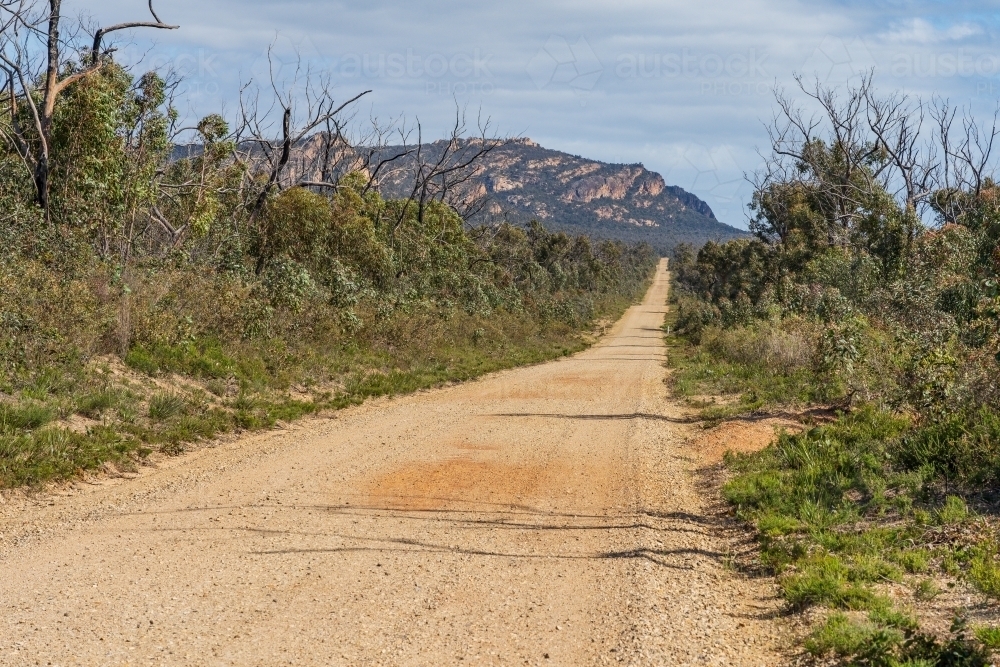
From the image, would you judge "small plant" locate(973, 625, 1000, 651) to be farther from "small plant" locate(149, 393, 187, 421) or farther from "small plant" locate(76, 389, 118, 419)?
"small plant" locate(149, 393, 187, 421)

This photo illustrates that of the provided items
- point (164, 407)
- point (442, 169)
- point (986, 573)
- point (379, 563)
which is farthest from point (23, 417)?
point (442, 169)

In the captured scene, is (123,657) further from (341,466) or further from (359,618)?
(341,466)

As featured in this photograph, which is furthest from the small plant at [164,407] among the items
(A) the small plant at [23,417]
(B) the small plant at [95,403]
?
(A) the small plant at [23,417]

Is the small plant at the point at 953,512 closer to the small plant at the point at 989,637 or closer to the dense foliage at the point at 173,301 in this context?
the small plant at the point at 989,637

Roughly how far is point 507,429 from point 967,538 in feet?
23.9

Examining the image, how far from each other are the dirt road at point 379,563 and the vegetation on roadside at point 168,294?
4.54ft

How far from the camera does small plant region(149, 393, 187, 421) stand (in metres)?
11.5

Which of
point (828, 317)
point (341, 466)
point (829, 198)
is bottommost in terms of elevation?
point (341, 466)

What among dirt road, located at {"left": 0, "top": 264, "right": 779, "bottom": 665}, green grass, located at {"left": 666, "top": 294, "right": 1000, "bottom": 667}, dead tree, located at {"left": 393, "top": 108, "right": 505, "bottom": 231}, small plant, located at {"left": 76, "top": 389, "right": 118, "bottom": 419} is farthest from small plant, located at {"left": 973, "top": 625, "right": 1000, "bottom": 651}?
dead tree, located at {"left": 393, "top": 108, "right": 505, "bottom": 231}

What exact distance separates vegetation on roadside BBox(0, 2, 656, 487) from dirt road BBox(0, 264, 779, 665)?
1382 millimetres

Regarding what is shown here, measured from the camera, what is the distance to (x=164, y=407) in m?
11.6

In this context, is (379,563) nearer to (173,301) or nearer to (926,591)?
(926,591)

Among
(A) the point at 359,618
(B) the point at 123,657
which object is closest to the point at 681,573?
(A) the point at 359,618

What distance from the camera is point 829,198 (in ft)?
120
